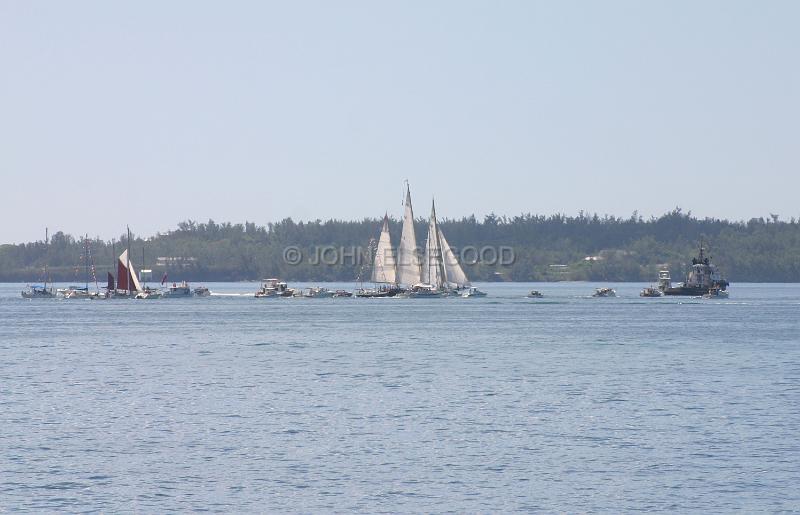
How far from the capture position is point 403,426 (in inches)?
1973

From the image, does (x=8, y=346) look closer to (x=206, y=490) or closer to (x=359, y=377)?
(x=359, y=377)

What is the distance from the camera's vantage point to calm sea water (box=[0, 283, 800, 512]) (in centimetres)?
3712

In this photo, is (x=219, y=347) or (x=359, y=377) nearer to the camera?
(x=359, y=377)

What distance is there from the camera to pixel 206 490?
37594 millimetres

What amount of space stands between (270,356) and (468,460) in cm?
4819

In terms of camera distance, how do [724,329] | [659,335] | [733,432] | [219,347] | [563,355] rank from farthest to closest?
[724,329] → [659,335] → [219,347] → [563,355] → [733,432]

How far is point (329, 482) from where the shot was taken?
38.8 meters

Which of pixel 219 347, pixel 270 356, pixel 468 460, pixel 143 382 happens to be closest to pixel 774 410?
pixel 468 460

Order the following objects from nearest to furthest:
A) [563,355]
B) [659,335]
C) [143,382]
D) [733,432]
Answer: [733,432] < [143,382] < [563,355] < [659,335]

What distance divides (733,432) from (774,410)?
7179mm

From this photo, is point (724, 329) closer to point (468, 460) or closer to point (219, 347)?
point (219, 347)

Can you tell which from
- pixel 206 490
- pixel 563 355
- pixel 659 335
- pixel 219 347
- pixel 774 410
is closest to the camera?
pixel 206 490

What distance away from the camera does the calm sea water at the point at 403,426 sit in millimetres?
37125

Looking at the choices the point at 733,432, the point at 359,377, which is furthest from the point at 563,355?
the point at 733,432
